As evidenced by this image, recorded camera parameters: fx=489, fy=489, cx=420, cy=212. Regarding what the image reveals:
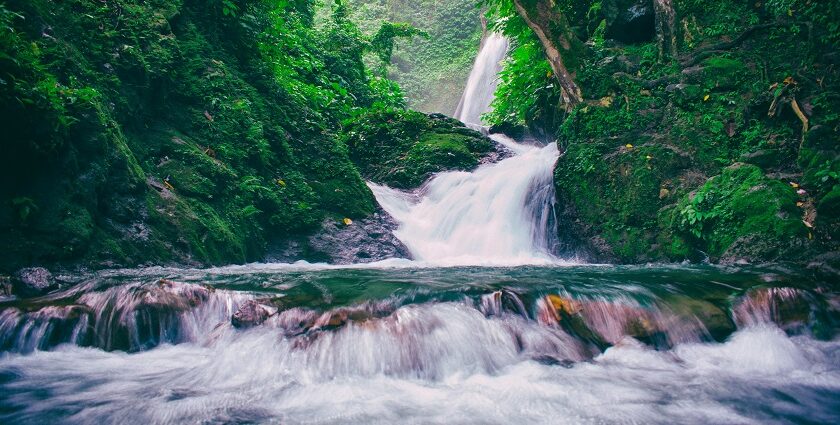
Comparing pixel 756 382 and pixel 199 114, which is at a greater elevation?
pixel 199 114

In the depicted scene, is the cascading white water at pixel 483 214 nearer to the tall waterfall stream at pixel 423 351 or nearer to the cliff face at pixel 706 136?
the cliff face at pixel 706 136

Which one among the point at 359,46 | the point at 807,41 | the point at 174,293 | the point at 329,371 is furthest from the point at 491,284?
the point at 359,46

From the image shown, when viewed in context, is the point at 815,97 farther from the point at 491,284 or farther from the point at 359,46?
the point at 359,46

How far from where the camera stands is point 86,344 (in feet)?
12.7

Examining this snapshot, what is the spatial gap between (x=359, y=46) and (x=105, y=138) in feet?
39.0

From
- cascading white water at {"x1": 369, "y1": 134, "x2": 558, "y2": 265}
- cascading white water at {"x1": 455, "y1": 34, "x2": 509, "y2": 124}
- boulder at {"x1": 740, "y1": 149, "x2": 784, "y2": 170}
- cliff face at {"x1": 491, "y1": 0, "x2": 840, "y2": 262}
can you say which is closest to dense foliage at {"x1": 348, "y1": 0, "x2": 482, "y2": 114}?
cascading white water at {"x1": 455, "y1": 34, "x2": 509, "y2": 124}

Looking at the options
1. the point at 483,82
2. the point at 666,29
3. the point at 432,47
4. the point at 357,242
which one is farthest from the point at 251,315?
the point at 432,47

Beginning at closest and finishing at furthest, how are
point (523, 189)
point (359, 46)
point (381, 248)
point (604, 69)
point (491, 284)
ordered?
point (491, 284)
point (381, 248)
point (604, 69)
point (523, 189)
point (359, 46)

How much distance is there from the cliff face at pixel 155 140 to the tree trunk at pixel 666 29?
20.3 feet

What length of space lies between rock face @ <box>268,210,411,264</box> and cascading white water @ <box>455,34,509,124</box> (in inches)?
504

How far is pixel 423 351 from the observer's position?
379 cm

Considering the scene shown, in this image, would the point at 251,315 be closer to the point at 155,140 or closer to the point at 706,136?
the point at 155,140

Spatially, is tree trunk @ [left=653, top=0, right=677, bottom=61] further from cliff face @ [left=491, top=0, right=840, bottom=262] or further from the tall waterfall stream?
the tall waterfall stream

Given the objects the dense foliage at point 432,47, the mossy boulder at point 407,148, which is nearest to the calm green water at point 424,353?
the mossy boulder at point 407,148
